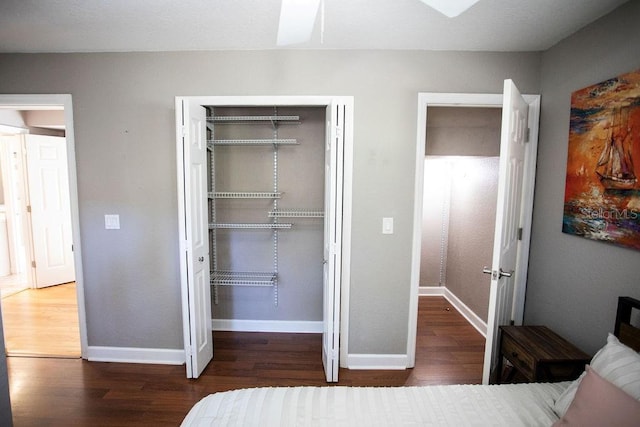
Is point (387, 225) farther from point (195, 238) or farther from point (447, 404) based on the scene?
point (195, 238)

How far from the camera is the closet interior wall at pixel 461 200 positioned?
2.97m

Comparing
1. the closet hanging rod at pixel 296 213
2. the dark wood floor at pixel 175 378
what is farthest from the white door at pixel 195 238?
the closet hanging rod at pixel 296 213

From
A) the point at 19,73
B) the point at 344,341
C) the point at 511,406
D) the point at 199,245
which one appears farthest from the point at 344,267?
the point at 19,73

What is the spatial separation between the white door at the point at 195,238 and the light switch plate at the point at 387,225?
1404 mm

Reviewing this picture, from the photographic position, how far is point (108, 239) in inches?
91.4

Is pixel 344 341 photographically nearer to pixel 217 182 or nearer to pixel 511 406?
pixel 511 406

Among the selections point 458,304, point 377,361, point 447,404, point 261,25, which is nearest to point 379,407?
point 447,404

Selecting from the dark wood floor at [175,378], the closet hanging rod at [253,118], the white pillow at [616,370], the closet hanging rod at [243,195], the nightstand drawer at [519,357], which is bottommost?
the dark wood floor at [175,378]

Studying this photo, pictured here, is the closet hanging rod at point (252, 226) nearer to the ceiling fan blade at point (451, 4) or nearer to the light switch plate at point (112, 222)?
the light switch plate at point (112, 222)

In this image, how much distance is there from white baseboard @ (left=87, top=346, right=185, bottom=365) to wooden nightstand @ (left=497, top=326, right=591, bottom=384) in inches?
95.1

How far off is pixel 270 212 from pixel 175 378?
60.5 inches

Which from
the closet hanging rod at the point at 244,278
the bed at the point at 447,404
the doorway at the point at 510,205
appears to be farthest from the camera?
the closet hanging rod at the point at 244,278

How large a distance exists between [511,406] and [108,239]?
2818 mm

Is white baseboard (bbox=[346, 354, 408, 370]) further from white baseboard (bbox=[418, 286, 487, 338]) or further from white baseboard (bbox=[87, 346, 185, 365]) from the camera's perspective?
white baseboard (bbox=[87, 346, 185, 365])
